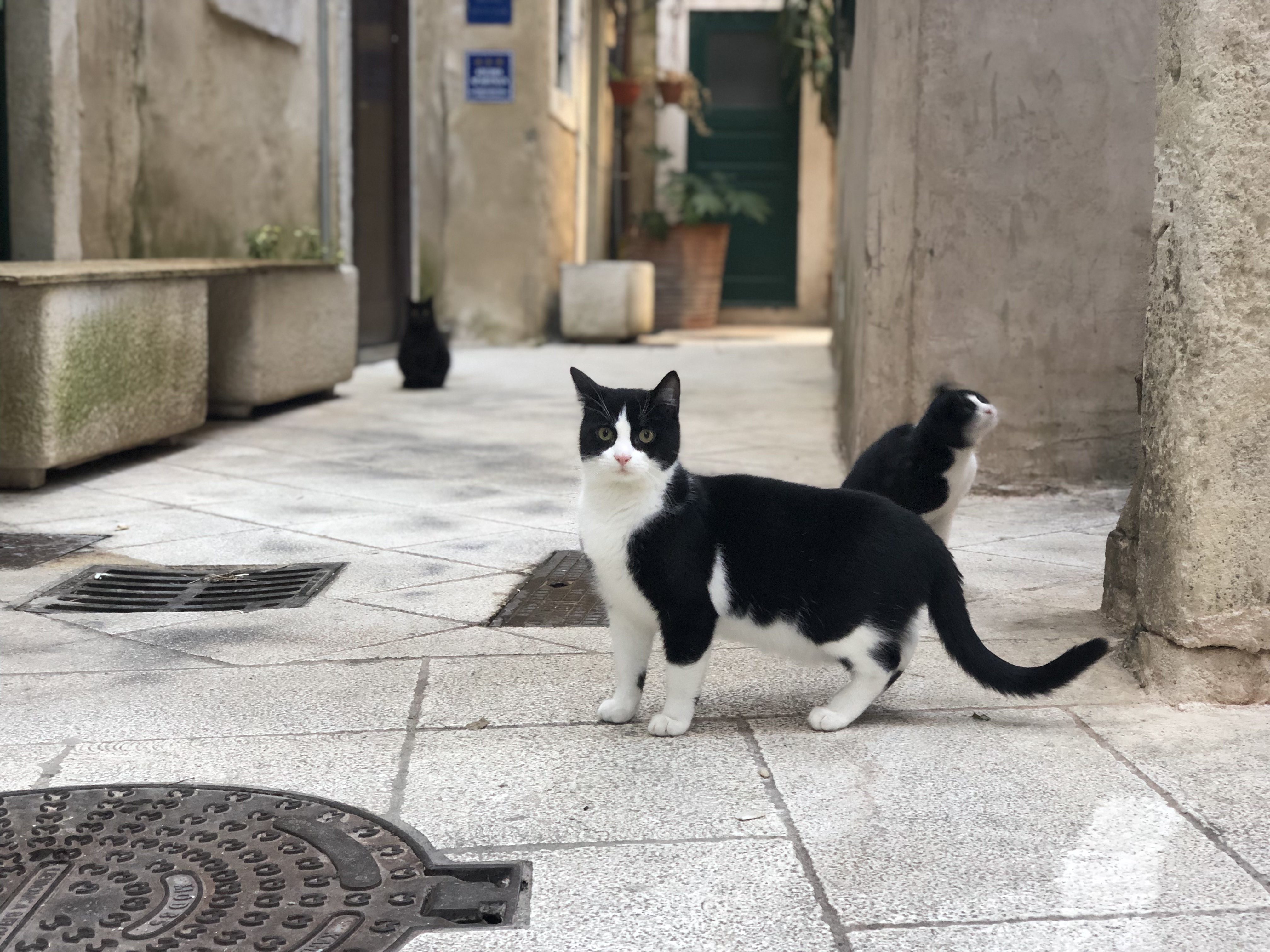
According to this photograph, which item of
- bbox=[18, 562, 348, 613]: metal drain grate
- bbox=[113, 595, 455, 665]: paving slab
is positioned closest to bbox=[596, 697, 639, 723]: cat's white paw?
bbox=[113, 595, 455, 665]: paving slab

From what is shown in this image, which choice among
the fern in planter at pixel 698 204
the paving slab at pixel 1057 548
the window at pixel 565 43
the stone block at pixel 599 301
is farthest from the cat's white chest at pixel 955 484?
the fern in planter at pixel 698 204

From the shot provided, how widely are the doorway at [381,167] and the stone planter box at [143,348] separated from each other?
3163mm

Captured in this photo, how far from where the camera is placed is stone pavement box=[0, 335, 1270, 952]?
195cm

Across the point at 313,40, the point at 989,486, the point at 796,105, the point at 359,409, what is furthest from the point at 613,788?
the point at 796,105

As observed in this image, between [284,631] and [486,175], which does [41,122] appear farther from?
[486,175]

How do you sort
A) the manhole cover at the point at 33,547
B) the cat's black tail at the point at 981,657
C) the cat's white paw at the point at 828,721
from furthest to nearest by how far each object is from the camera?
the manhole cover at the point at 33,547 → the cat's white paw at the point at 828,721 → the cat's black tail at the point at 981,657

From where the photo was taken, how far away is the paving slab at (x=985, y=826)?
198cm

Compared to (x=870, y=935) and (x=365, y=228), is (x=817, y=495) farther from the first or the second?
(x=365, y=228)

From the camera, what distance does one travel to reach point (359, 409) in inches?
316

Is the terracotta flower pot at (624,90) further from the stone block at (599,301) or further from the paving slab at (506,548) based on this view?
the paving slab at (506,548)

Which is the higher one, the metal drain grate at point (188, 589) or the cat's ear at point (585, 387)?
the cat's ear at point (585, 387)

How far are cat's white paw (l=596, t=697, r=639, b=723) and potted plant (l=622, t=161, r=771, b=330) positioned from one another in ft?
41.4

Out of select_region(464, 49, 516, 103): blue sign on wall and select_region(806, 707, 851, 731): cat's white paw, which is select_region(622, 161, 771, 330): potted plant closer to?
select_region(464, 49, 516, 103): blue sign on wall

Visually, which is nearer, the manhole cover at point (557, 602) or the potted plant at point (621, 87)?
the manhole cover at point (557, 602)
